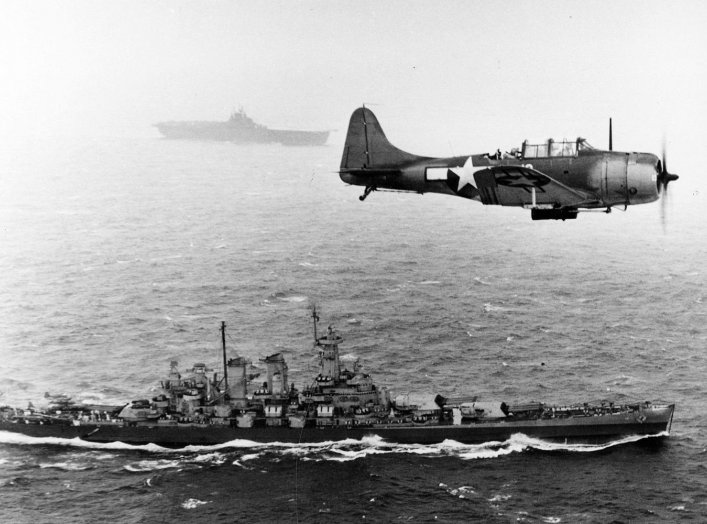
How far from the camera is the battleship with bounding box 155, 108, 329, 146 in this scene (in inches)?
6309

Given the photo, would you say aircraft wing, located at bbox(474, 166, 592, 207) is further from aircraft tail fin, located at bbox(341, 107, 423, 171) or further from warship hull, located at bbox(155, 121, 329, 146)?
warship hull, located at bbox(155, 121, 329, 146)

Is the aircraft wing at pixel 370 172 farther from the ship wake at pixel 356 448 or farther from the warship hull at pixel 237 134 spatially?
the warship hull at pixel 237 134

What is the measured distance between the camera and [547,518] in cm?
4934

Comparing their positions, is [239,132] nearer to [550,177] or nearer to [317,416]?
[317,416]

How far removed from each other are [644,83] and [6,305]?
227 ft

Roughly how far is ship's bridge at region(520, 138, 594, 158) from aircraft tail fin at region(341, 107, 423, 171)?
18.9 ft

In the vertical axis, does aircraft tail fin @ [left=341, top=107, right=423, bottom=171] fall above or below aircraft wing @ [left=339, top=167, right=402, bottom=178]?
above

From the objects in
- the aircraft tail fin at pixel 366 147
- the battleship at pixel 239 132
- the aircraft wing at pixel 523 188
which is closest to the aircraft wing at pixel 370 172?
the aircraft tail fin at pixel 366 147

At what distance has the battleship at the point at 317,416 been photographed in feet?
208

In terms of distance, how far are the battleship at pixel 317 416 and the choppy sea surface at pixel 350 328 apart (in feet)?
4.33

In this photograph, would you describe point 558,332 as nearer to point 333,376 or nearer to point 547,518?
point 333,376

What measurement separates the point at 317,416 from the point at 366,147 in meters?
37.0

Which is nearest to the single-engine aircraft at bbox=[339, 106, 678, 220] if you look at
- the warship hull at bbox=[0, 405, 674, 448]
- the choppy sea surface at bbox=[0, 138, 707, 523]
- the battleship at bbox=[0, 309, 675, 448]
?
the choppy sea surface at bbox=[0, 138, 707, 523]

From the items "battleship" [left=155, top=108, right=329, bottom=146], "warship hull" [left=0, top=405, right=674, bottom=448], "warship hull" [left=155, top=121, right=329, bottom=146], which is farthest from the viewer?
"battleship" [left=155, top=108, right=329, bottom=146]
